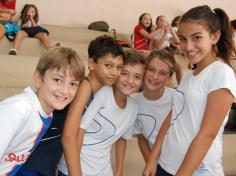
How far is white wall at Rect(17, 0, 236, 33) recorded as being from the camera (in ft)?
18.9

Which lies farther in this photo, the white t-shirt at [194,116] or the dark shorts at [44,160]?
the dark shorts at [44,160]

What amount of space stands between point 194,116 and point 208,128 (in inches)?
4.1

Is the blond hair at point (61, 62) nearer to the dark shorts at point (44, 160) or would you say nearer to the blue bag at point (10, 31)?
the dark shorts at point (44, 160)

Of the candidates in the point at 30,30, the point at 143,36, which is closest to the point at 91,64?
the point at 30,30

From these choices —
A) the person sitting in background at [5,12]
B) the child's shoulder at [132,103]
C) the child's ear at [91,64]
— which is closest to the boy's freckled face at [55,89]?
the child's ear at [91,64]

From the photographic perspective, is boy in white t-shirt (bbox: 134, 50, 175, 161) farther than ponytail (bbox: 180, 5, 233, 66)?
Yes

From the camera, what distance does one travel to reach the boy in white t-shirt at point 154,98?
1836mm

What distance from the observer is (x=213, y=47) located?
1.43m

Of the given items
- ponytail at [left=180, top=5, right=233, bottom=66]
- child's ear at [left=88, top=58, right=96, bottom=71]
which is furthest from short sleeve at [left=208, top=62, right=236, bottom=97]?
child's ear at [left=88, top=58, right=96, bottom=71]

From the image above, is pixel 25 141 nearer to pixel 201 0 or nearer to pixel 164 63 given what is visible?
pixel 164 63

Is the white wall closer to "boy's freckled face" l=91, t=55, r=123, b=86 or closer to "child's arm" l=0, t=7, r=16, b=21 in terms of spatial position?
"child's arm" l=0, t=7, r=16, b=21

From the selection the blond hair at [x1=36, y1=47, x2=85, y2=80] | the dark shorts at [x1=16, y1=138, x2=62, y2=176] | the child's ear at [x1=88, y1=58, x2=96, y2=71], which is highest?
the blond hair at [x1=36, y1=47, x2=85, y2=80]

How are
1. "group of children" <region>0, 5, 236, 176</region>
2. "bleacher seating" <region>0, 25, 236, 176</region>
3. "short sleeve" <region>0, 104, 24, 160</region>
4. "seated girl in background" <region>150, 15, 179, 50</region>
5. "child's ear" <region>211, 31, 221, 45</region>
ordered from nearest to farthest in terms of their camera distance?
"short sleeve" <region>0, 104, 24, 160</region> → "group of children" <region>0, 5, 236, 176</region> → "child's ear" <region>211, 31, 221, 45</region> → "bleacher seating" <region>0, 25, 236, 176</region> → "seated girl in background" <region>150, 15, 179, 50</region>

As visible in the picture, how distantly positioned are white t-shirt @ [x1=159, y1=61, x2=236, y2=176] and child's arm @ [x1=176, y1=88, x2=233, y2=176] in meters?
0.04
